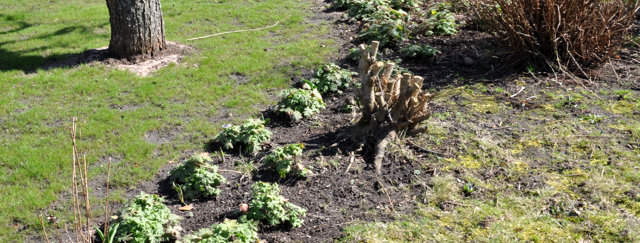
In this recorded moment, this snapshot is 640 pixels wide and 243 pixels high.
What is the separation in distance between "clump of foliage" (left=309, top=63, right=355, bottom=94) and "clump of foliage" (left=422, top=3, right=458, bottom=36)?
202cm

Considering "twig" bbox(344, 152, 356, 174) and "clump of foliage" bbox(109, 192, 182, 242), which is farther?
"twig" bbox(344, 152, 356, 174)

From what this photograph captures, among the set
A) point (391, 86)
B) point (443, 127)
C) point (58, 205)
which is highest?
point (391, 86)

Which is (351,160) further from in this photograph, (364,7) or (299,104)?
(364,7)

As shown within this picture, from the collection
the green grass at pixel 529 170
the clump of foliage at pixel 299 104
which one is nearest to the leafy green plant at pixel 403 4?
the green grass at pixel 529 170

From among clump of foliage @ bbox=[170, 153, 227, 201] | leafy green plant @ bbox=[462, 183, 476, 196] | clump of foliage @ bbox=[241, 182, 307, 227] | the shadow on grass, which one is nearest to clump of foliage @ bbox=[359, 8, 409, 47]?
leafy green plant @ bbox=[462, 183, 476, 196]

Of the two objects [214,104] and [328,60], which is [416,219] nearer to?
[214,104]

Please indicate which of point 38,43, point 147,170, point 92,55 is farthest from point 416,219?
point 38,43

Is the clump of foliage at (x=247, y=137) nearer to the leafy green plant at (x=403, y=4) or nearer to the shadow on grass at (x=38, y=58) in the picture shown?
the shadow on grass at (x=38, y=58)

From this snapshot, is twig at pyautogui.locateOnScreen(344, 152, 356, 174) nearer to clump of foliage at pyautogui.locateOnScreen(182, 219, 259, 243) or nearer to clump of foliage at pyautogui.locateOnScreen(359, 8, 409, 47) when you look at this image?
clump of foliage at pyautogui.locateOnScreen(182, 219, 259, 243)

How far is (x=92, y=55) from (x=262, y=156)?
3960mm

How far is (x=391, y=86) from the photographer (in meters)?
4.93

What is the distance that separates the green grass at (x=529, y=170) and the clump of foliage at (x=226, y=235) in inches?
27.7

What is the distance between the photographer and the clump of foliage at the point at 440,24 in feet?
25.9

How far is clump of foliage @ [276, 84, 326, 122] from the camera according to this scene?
5625 mm
